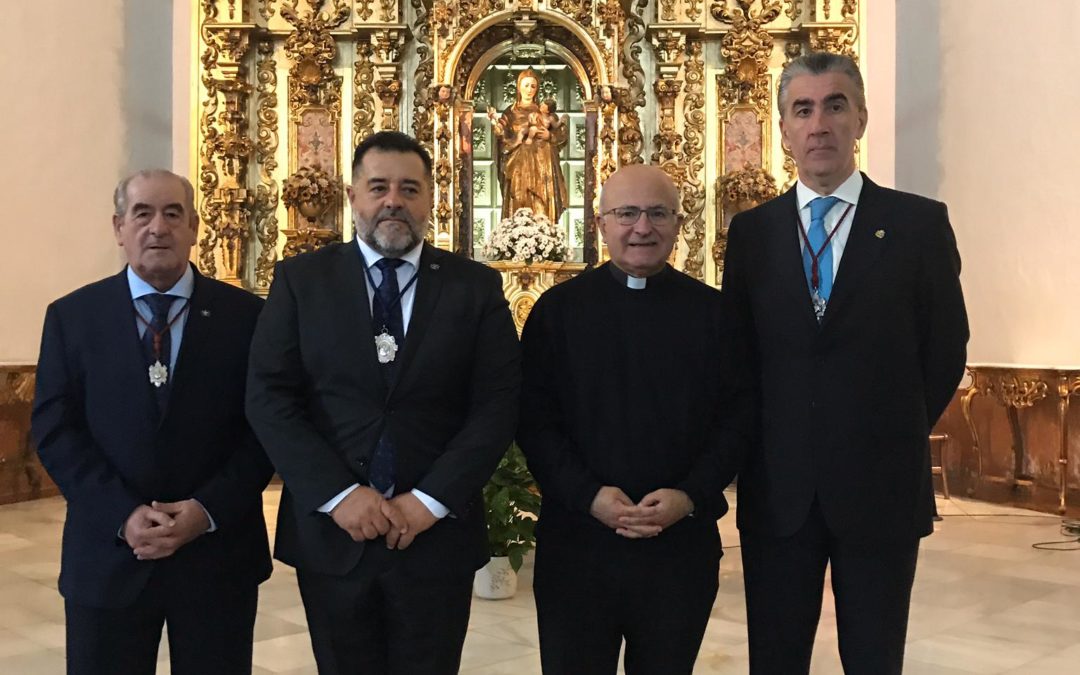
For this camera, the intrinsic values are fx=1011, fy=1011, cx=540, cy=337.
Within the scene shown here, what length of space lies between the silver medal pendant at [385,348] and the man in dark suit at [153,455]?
0.38 meters

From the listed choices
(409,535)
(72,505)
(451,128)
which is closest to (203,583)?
(72,505)

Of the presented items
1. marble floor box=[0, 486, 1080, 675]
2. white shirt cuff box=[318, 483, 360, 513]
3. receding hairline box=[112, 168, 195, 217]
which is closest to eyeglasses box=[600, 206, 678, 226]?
white shirt cuff box=[318, 483, 360, 513]

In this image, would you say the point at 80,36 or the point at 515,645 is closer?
the point at 515,645

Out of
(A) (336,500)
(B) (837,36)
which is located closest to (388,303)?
(A) (336,500)

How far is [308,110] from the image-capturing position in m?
10.1

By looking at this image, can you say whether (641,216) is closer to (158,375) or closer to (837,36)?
(158,375)

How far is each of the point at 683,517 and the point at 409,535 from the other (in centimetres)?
68

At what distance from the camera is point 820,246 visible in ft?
8.34

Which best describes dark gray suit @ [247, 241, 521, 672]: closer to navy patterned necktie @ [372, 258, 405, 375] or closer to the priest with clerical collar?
navy patterned necktie @ [372, 258, 405, 375]

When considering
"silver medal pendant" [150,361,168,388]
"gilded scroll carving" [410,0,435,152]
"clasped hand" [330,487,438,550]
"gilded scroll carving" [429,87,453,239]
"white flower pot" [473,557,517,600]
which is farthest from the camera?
"gilded scroll carving" [410,0,435,152]

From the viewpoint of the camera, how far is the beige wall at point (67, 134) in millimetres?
8266

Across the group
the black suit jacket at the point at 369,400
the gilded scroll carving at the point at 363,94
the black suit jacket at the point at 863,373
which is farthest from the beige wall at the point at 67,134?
the black suit jacket at the point at 863,373

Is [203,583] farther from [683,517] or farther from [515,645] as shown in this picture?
[515,645]

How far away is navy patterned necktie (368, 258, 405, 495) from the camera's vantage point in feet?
8.10
